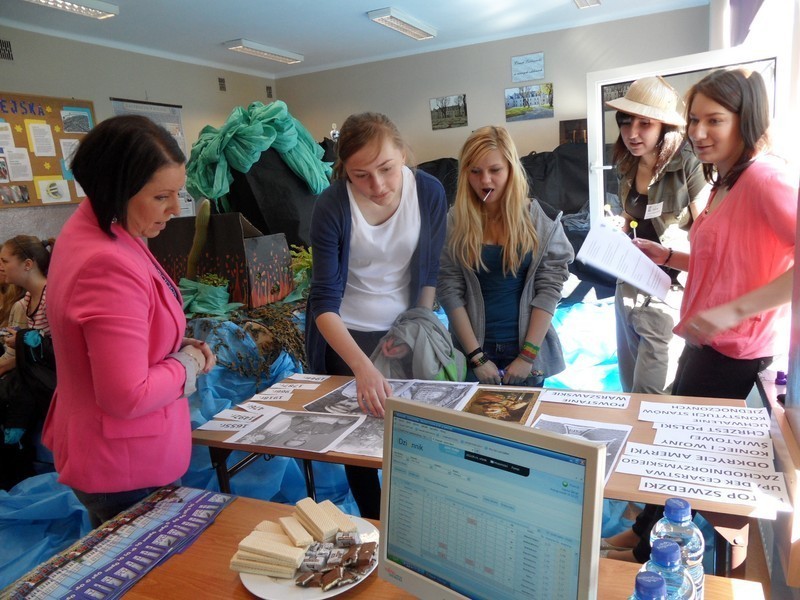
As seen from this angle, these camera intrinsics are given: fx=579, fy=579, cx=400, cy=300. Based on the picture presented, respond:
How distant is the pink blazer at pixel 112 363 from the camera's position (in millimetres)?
1039

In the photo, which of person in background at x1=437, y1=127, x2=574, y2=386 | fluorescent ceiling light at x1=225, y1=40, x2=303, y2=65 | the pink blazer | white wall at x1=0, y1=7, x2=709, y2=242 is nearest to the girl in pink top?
person in background at x1=437, y1=127, x2=574, y2=386

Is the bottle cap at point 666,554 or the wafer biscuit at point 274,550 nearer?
the bottle cap at point 666,554

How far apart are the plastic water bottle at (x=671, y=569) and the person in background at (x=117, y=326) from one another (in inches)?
35.1

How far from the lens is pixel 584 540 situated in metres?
0.67

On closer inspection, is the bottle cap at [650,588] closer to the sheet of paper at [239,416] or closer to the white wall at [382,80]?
the sheet of paper at [239,416]

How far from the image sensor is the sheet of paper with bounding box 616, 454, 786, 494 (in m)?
1.09

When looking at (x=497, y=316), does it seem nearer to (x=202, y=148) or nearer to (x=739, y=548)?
(x=739, y=548)

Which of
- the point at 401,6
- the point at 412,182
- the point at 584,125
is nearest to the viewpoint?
the point at 412,182

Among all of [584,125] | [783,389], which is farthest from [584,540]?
[584,125]

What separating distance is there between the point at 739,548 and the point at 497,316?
98 cm

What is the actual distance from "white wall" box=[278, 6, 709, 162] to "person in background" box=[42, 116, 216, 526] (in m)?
6.36

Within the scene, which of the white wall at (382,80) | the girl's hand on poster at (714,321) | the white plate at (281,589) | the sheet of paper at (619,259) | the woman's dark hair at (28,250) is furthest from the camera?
the white wall at (382,80)

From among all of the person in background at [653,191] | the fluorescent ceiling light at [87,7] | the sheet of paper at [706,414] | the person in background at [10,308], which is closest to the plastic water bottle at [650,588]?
the sheet of paper at [706,414]

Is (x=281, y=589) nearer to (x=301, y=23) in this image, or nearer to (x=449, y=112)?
(x=301, y=23)
